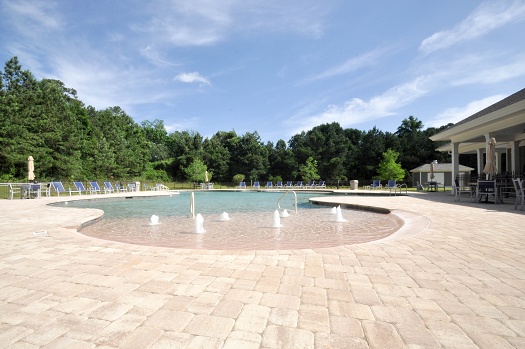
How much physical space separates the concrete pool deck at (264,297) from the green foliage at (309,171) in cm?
3025

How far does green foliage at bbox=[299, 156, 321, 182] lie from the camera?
33781mm

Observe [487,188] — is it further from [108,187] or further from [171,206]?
[108,187]

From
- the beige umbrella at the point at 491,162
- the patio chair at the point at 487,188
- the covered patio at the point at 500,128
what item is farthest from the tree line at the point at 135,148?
the patio chair at the point at 487,188

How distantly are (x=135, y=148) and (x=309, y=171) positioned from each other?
22.9 metres

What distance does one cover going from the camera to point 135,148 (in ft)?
118

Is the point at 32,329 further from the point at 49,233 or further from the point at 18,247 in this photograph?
the point at 49,233

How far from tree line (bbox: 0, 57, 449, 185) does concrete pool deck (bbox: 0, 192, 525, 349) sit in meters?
21.3

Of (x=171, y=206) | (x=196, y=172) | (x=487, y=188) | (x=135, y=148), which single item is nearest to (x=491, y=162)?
(x=487, y=188)

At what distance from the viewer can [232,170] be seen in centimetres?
3909

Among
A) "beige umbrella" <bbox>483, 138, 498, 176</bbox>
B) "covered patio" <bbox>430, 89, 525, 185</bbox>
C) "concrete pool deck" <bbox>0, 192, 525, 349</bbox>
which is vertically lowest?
"concrete pool deck" <bbox>0, 192, 525, 349</bbox>

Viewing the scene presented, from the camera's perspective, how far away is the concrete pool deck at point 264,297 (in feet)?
5.14

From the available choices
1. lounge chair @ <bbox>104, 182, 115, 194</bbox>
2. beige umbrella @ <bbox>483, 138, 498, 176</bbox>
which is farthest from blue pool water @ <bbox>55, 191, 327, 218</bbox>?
beige umbrella @ <bbox>483, 138, 498, 176</bbox>

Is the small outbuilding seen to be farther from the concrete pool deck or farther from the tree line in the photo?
the concrete pool deck

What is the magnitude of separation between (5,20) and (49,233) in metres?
15.6
